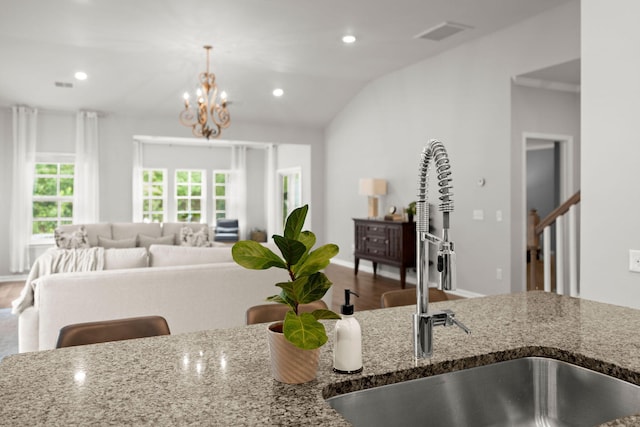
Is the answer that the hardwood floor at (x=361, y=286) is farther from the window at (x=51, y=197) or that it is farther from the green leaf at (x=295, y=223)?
the window at (x=51, y=197)

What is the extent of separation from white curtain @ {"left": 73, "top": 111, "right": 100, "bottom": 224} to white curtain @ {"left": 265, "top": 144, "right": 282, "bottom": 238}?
4.20 m

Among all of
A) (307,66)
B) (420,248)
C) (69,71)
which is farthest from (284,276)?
(69,71)

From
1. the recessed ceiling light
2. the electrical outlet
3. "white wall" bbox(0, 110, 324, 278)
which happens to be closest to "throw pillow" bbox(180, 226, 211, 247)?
"white wall" bbox(0, 110, 324, 278)

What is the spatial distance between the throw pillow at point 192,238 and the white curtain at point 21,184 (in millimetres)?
2771

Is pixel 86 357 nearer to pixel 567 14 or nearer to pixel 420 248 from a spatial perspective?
pixel 420 248

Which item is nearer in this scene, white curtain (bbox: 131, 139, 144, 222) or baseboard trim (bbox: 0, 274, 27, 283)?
baseboard trim (bbox: 0, 274, 27, 283)

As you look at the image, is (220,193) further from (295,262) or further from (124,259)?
(295,262)

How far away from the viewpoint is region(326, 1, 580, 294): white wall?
17.2 feet

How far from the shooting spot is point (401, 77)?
288 inches

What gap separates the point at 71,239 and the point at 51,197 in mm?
2653

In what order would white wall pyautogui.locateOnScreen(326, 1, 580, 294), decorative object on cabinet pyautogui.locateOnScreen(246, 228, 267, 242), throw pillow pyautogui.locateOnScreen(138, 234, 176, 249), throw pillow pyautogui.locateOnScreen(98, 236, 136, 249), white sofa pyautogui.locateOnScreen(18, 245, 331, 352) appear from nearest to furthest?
1. white sofa pyautogui.locateOnScreen(18, 245, 331, 352)
2. white wall pyautogui.locateOnScreen(326, 1, 580, 294)
3. throw pillow pyautogui.locateOnScreen(98, 236, 136, 249)
4. throw pillow pyautogui.locateOnScreen(138, 234, 176, 249)
5. decorative object on cabinet pyautogui.locateOnScreen(246, 228, 267, 242)

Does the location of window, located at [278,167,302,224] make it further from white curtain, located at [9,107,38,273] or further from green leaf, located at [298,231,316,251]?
green leaf, located at [298,231,316,251]

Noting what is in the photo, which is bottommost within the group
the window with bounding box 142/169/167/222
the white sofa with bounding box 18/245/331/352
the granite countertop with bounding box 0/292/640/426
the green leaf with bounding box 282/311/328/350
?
the white sofa with bounding box 18/245/331/352

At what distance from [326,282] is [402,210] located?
20.9ft
